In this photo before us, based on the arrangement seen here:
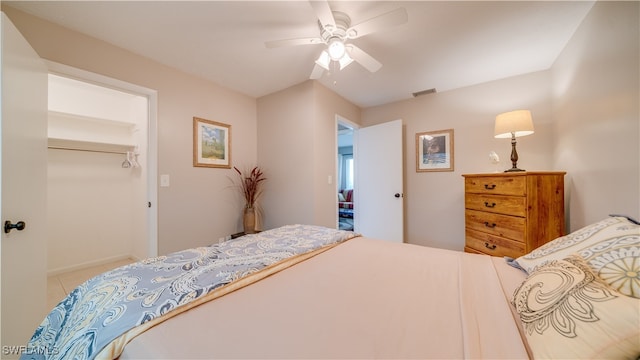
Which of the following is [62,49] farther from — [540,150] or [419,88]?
[540,150]

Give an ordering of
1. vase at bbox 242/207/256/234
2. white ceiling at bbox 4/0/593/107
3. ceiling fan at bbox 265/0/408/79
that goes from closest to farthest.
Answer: ceiling fan at bbox 265/0/408/79, white ceiling at bbox 4/0/593/107, vase at bbox 242/207/256/234

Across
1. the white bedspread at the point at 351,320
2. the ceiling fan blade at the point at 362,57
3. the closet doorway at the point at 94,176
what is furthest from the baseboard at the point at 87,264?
the ceiling fan blade at the point at 362,57

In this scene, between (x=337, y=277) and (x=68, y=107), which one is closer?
(x=337, y=277)

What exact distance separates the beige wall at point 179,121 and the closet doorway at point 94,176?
1.36 ft

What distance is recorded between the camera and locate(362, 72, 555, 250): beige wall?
241 cm

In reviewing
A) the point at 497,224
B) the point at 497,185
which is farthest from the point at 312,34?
the point at 497,224

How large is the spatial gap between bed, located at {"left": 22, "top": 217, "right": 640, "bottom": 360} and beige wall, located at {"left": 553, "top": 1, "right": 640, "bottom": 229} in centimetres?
78

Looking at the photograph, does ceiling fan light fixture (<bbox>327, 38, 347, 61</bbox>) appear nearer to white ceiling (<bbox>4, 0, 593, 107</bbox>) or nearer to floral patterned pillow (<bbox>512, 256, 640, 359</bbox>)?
white ceiling (<bbox>4, 0, 593, 107</bbox>)

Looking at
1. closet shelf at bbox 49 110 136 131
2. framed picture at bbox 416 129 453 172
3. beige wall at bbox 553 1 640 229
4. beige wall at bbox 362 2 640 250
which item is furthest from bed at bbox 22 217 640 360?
closet shelf at bbox 49 110 136 131

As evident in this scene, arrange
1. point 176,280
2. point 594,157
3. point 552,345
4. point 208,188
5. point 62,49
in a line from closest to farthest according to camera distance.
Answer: point 552,345 → point 176,280 → point 594,157 → point 62,49 → point 208,188

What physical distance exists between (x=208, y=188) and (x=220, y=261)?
5.91 feet

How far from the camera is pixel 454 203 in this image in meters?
2.83

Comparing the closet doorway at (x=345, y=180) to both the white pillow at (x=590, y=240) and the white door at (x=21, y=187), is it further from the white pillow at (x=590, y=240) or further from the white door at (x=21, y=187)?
the white door at (x=21, y=187)

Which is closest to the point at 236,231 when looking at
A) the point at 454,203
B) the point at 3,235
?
the point at 3,235
